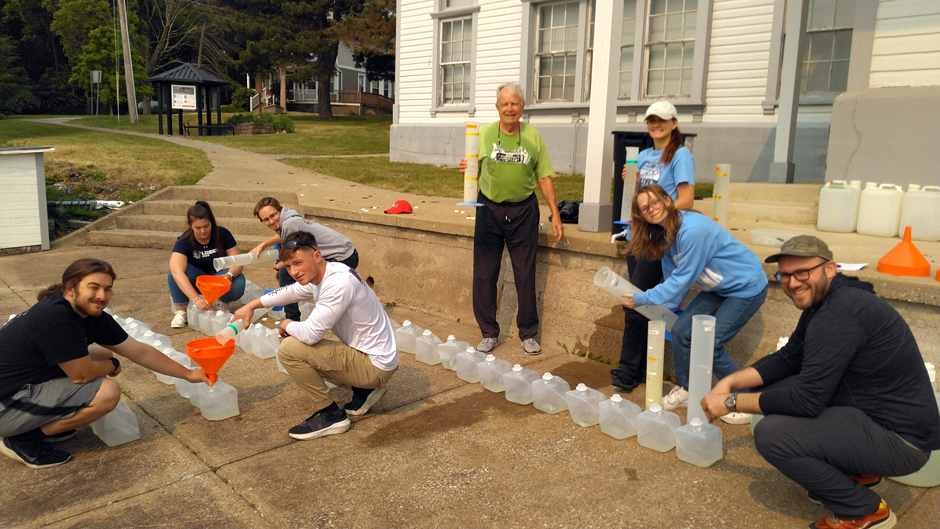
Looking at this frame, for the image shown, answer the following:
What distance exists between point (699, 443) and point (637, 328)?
1271mm

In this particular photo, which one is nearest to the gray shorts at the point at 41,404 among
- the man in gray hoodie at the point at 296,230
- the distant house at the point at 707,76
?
the man in gray hoodie at the point at 296,230

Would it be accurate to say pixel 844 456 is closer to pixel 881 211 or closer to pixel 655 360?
pixel 655 360

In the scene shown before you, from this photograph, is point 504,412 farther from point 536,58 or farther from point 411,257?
point 536,58

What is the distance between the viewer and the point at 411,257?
7.47 meters

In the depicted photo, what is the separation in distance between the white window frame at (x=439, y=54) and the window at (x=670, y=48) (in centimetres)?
476

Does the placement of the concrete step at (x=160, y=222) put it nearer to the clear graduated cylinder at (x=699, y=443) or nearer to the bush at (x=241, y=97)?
the clear graduated cylinder at (x=699, y=443)

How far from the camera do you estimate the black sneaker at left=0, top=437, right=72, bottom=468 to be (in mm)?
3898

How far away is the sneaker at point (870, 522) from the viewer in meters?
3.07

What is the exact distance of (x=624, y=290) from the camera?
4.37 m

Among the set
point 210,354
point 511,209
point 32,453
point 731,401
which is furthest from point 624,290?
point 32,453

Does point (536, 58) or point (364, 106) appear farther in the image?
point (364, 106)

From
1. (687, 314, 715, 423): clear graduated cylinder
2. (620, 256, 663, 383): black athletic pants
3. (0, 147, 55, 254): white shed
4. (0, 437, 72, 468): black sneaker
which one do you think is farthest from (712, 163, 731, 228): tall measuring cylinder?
(0, 147, 55, 254): white shed

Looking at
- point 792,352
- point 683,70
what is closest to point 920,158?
point 792,352

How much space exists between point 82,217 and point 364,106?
4048 cm
